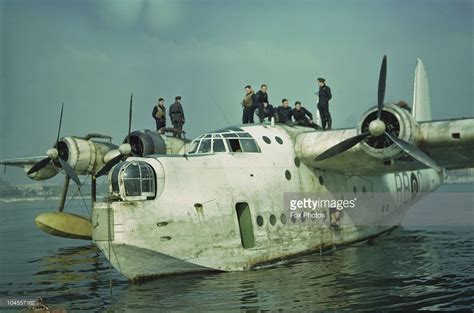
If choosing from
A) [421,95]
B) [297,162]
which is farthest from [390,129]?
[421,95]

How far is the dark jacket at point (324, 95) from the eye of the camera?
762 inches

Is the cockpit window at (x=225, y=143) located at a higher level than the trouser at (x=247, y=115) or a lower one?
lower

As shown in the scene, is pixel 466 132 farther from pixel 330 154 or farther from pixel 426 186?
pixel 426 186

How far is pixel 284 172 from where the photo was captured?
16641mm

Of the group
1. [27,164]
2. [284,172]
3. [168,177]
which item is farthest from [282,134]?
[27,164]

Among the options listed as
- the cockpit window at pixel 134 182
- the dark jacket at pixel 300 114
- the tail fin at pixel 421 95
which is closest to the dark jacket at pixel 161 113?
the dark jacket at pixel 300 114

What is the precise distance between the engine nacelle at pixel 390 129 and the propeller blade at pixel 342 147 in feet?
0.69

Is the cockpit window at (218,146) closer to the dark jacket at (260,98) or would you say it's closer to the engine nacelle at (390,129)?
the dark jacket at (260,98)

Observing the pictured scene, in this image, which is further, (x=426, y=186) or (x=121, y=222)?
(x=426, y=186)

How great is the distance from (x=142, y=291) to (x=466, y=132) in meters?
9.88

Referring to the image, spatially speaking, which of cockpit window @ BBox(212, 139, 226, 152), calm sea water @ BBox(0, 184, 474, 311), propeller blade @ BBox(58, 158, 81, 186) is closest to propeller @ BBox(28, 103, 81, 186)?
propeller blade @ BBox(58, 158, 81, 186)

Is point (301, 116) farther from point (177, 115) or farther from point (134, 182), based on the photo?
point (134, 182)

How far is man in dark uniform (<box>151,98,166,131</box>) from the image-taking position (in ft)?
66.5

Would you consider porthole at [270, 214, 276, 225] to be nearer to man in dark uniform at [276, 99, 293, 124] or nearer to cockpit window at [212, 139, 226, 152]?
cockpit window at [212, 139, 226, 152]
